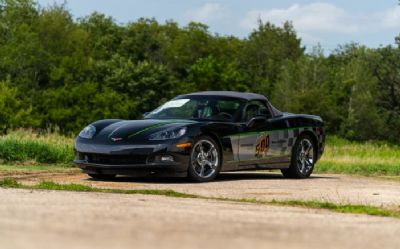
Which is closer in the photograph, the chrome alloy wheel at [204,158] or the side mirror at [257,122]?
the chrome alloy wheel at [204,158]

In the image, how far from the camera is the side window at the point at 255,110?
547 inches

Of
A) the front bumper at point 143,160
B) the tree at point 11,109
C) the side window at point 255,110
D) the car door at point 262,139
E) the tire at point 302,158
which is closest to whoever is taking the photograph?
the front bumper at point 143,160

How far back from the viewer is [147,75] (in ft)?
273

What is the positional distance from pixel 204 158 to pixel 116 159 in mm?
1332

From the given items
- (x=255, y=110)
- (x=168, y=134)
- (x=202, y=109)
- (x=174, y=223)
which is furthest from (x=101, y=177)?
(x=174, y=223)

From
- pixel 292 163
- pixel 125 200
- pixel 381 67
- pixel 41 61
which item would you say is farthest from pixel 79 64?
pixel 125 200

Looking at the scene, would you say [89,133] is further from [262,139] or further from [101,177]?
[262,139]

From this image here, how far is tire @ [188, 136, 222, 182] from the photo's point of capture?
40.9 feet

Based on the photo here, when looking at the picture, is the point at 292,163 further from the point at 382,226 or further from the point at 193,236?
the point at 193,236

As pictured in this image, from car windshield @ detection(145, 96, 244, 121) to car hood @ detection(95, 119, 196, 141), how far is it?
68cm

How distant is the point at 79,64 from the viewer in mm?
90125

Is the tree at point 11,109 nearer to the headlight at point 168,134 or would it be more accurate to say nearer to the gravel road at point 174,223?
the headlight at point 168,134

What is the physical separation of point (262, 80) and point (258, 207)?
A: 94.9 metres

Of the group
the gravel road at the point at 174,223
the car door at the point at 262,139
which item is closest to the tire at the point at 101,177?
the car door at the point at 262,139
